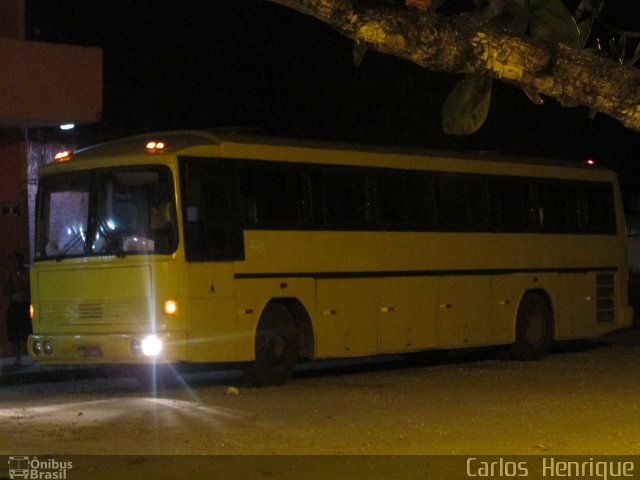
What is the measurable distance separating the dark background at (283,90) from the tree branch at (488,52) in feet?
58.1

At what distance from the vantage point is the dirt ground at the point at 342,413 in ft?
38.6

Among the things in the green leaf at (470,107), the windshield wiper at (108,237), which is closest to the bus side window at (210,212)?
the windshield wiper at (108,237)

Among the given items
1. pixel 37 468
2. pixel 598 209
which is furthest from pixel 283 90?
pixel 37 468

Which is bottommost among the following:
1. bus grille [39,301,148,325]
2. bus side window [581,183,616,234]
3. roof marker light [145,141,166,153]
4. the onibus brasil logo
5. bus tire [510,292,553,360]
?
the onibus brasil logo

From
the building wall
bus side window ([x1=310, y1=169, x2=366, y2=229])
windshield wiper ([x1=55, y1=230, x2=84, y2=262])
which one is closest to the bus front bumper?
windshield wiper ([x1=55, y1=230, x2=84, y2=262])

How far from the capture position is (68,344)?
16.3 meters

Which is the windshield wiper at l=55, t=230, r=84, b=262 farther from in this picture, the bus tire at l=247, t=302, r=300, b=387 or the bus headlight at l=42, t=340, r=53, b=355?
the bus tire at l=247, t=302, r=300, b=387

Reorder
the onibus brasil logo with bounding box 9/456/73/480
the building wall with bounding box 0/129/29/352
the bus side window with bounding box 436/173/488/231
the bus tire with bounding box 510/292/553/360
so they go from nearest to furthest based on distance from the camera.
A: the onibus brasil logo with bounding box 9/456/73/480, the bus side window with bounding box 436/173/488/231, the bus tire with bounding box 510/292/553/360, the building wall with bounding box 0/129/29/352

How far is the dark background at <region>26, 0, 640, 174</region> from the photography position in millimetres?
27703

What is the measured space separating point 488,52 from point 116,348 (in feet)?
31.0

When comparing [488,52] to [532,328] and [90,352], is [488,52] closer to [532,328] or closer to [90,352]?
[90,352]

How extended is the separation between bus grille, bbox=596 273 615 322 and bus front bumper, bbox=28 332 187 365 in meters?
10.0

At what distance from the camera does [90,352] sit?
1606 centimetres

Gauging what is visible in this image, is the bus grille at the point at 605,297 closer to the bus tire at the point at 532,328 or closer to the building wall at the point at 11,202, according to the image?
the bus tire at the point at 532,328
